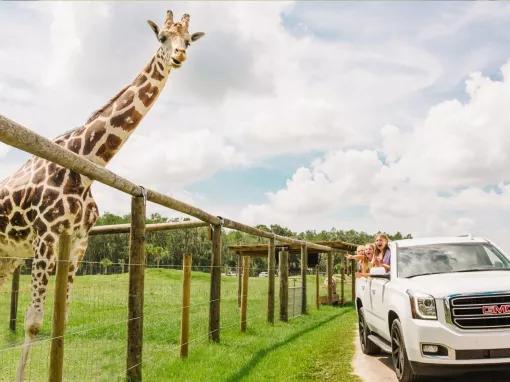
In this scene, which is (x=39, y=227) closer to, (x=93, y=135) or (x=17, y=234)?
(x=17, y=234)

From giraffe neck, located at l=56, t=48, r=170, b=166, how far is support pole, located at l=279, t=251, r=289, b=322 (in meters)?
9.00

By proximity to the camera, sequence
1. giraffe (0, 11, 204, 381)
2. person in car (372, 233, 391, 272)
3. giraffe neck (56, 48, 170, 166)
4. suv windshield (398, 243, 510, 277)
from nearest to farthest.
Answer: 1. giraffe (0, 11, 204, 381)
2. giraffe neck (56, 48, 170, 166)
3. suv windshield (398, 243, 510, 277)
4. person in car (372, 233, 391, 272)

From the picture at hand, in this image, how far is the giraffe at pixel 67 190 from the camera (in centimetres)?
651

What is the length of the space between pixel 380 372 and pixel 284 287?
7.89 meters

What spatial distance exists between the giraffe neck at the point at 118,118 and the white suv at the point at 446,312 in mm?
4129

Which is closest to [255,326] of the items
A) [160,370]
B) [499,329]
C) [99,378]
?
[160,370]

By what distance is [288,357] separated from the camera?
30.3 ft

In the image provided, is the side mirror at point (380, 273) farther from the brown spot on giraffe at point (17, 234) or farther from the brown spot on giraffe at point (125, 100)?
the brown spot on giraffe at point (17, 234)

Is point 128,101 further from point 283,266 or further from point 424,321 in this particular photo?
point 283,266

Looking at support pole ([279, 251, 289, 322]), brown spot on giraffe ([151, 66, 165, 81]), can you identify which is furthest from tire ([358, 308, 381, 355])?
brown spot on giraffe ([151, 66, 165, 81])

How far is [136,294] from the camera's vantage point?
6.95 m

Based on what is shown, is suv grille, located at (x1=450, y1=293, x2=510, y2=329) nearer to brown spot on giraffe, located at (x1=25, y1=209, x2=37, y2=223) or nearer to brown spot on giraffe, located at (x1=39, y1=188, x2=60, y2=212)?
brown spot on giraffe, located at (x1=39, y1=188, x2=60, y2=212)

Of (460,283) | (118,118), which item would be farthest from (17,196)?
(460,283)

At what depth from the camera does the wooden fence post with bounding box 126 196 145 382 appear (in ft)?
22.6
